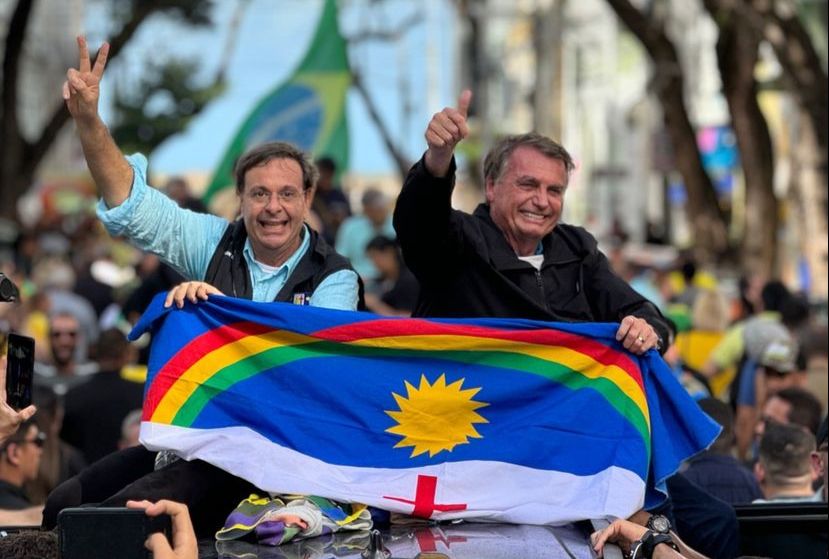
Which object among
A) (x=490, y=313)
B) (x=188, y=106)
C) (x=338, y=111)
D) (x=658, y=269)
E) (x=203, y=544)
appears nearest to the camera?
(x=203, y=544)

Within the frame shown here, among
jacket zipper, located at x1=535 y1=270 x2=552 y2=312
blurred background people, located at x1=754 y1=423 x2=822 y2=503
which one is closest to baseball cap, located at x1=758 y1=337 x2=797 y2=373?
blurred background people, located at x1=754 y1=423 x2=822 y2=503

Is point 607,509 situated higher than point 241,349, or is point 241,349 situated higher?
point 241,349

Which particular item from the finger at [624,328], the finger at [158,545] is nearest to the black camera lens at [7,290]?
the finger at [158,545]

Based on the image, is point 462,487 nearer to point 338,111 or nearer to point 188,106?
point 338,111

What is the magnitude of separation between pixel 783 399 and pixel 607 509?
402cm

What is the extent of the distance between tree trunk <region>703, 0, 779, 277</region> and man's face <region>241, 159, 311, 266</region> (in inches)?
571

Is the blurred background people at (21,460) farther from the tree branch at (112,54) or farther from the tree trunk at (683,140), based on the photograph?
the tree branch at (112,54)

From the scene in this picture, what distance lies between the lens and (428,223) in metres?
6.43

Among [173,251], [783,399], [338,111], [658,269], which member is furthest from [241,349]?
[658,269]

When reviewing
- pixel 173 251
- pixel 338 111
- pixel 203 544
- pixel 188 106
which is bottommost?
pixel 203 544

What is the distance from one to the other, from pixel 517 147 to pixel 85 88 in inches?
61.1

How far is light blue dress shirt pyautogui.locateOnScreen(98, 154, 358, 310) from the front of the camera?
21.3 feet

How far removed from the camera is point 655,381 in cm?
633

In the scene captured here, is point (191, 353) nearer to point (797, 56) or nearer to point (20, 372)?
point (20, 372)
